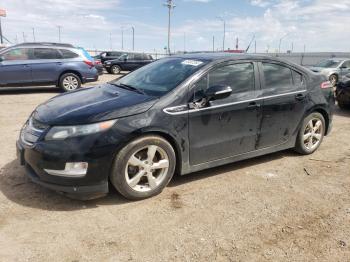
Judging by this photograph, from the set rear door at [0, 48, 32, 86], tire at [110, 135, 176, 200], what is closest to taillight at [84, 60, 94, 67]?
rear door at [0, 48, 32, 86]

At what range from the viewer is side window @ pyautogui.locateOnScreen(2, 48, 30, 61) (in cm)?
1137

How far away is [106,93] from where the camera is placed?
4.11 meters

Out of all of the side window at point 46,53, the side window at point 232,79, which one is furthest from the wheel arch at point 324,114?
the side window at point 46,53

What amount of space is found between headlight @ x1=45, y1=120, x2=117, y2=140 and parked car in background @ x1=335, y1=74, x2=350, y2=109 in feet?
26.4

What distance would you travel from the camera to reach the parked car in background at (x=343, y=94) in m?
9.29

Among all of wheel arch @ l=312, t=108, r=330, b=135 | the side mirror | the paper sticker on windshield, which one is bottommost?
wheel arch @ l=312, t=108, r=330, b=135

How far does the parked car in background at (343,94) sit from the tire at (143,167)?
7.36 metres

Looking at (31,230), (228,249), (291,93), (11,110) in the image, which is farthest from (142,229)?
(11,110)

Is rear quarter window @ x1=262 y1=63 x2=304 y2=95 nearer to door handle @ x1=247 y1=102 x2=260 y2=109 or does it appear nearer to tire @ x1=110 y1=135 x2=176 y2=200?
door handle @ x1=247 y1=102 x2=260 y2=109

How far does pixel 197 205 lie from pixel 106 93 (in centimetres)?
172

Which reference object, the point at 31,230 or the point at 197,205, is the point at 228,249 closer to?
the point at 197,205

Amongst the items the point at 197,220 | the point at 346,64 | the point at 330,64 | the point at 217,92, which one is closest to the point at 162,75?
the point at 217,92

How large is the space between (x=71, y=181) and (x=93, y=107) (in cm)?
79

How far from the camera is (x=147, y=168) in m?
3.66
